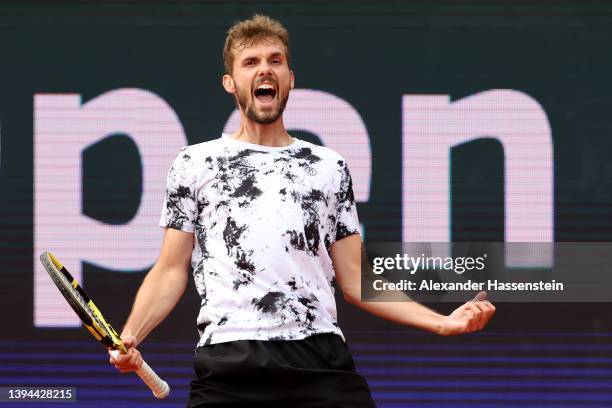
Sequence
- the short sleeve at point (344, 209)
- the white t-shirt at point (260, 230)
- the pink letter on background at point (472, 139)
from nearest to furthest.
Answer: the white t-shirt at point (260, 230) < the short sleeve at point (344, 209) < the pink letter on background at point (472, 139)

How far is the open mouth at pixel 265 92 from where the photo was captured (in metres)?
3.57

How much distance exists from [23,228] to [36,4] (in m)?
1.03

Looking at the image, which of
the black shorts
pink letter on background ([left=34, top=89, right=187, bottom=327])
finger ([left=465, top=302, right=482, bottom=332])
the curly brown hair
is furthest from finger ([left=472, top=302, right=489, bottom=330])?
pink letter on background ([left=34, top=89, right=187, bottom=327])

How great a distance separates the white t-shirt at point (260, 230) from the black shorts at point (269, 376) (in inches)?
1.4

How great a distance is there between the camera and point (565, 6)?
5.59 meters

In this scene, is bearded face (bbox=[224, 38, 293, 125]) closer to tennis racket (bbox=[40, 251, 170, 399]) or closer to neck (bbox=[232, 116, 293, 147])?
neck (bbox=[232, 116, 293, 147])

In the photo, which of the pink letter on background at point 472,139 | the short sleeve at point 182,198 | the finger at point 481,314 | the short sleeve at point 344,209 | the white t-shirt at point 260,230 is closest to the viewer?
the finger at point 481,314

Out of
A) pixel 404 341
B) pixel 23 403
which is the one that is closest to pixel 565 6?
pixel 404 341

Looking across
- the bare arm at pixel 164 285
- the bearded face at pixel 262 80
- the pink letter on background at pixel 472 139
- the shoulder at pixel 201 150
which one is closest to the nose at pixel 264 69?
the bearded face at pixel 262 80

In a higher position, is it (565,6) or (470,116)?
(565,6)

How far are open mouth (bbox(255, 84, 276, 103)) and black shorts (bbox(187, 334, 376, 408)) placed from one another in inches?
27.8

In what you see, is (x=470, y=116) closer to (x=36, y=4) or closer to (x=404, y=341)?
(x=404, y=341)

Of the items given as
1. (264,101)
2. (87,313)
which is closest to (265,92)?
(264,101)

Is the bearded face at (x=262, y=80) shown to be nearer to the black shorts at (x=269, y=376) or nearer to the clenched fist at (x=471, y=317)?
the black shorts at (x=269, y=376)
